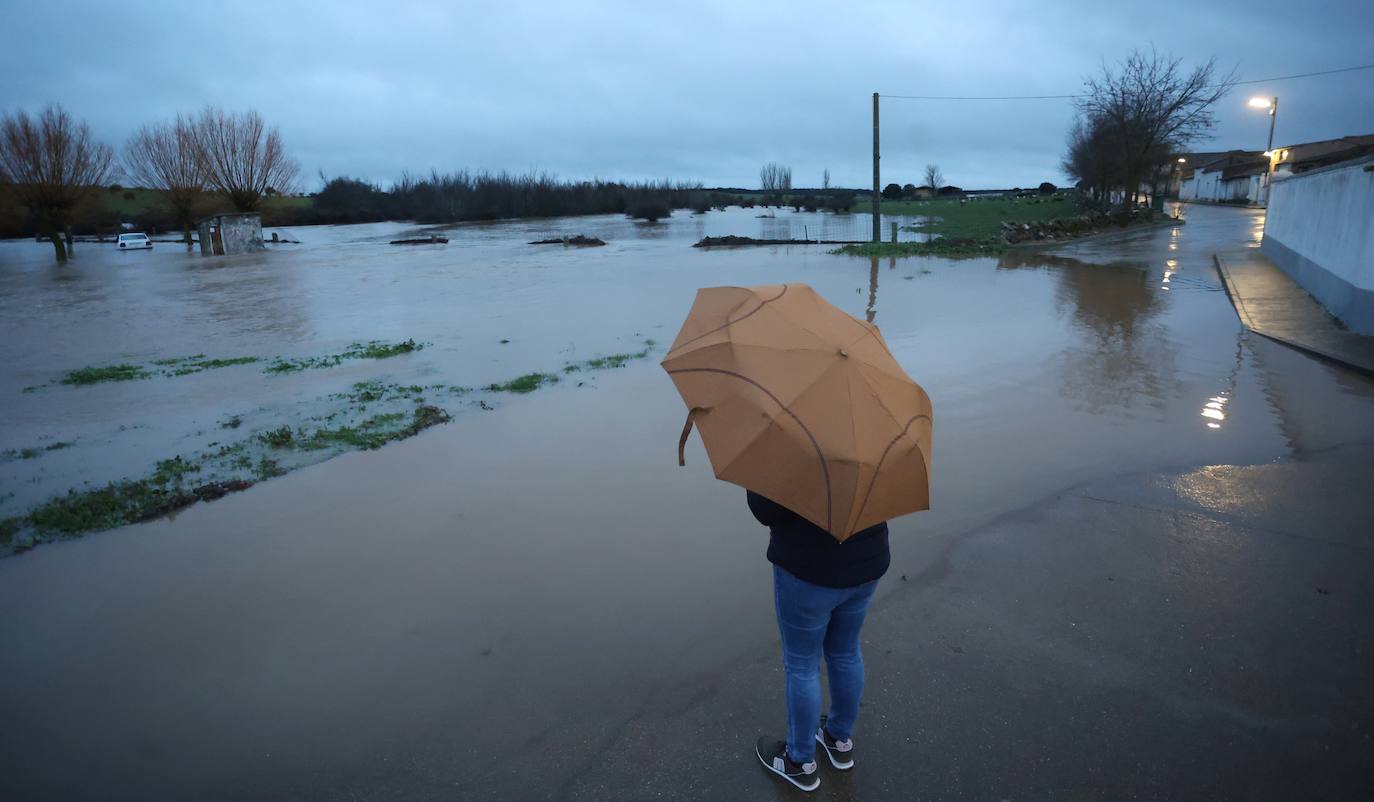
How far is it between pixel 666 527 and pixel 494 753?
223 centimetres

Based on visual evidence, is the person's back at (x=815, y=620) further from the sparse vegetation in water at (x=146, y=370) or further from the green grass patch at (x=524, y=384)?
the sparse vegetation in water at (x=146, y=370)

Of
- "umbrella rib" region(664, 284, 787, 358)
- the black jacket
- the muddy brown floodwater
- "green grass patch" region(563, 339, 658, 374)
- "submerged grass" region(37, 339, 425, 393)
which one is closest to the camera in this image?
the black jacket

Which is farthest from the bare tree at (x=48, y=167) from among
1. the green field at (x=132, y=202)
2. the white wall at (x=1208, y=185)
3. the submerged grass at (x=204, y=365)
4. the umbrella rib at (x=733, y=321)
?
the white wall at (x=1208, y=185)

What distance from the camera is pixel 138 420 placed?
8031 millimetres

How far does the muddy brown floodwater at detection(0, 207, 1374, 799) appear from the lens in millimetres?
3229

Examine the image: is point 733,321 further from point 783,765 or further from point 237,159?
point 237,159

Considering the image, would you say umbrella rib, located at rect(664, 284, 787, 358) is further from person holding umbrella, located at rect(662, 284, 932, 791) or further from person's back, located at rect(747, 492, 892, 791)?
person's back, located at rect(747, 492, 892, 791)

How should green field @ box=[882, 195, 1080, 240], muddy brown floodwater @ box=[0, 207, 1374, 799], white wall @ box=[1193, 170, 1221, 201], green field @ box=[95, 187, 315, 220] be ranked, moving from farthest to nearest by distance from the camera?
white wall @ box=[1193, 170, 1221, 201], green field @ box=[95, 187, 315, 220], green field @ box=[882, 195, 1080, 240], muddy brown floodwater @ box=[0, 207, 1374, 799]

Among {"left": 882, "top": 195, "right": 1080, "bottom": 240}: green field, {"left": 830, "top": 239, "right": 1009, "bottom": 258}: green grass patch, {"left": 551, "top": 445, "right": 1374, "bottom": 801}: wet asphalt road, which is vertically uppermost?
{"left": 882, "top": 195, "right": 1080, "bottom": 240}: green field

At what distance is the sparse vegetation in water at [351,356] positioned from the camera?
1047cm

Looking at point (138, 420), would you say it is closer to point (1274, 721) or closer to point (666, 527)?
point (666, 527)

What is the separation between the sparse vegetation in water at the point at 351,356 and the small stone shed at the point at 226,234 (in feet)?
100

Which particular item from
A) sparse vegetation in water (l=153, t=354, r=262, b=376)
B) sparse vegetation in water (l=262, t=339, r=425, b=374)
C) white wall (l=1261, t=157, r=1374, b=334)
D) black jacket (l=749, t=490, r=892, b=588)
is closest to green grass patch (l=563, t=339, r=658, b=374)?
sparse vegetation in water (l=262, t=339, r=425, b=374)

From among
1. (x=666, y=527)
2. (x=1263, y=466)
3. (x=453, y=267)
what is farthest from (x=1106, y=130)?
(x=666, y=527)
